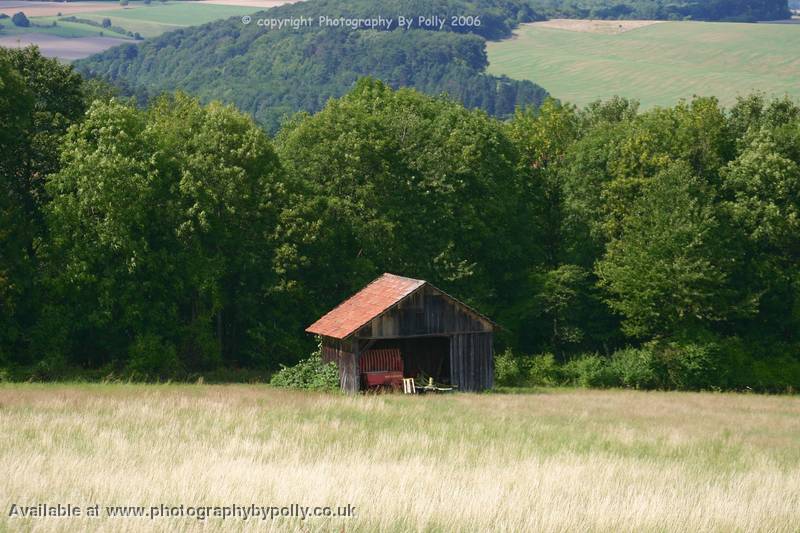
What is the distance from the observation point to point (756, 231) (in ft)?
165

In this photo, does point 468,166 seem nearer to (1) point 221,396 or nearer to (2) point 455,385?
(2) point 455,385

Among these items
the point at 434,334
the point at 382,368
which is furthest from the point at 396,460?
the point at 382,368

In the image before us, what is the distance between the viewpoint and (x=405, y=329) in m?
39.1

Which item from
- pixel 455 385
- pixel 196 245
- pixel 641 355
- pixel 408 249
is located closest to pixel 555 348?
pixel 641 355

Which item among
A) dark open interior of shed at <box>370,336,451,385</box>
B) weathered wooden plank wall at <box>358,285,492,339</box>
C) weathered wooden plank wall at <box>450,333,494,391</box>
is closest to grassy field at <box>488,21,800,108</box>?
dark open interior of shed at <box>370,336,451,385</box>

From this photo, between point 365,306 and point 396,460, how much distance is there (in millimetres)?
19680

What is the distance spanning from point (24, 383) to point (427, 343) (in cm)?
1648

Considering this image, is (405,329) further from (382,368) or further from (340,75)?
(340,75)

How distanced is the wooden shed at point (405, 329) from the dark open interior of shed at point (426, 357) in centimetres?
31

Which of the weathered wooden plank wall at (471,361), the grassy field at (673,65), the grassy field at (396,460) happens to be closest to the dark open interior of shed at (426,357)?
the weathered wooden plank wall at (471,361)

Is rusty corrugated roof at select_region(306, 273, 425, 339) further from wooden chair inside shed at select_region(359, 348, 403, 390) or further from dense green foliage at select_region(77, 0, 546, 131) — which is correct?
dense green foliage at select_region(77, 0, 546, 131)

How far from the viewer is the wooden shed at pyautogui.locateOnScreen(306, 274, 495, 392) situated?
38.6 metres

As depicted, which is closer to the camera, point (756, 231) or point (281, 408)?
point (281, 408)

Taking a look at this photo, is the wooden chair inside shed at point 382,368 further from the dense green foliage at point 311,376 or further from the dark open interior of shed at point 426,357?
the dark open interior of shed at point 426,357
